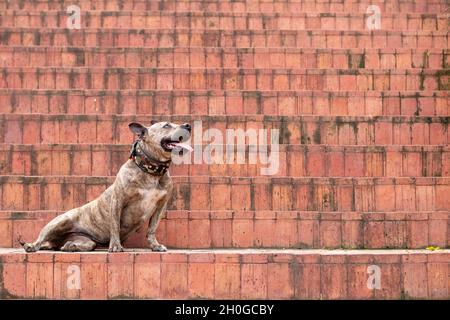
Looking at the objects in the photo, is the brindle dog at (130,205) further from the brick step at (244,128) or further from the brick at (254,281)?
the brick step at (244,128)

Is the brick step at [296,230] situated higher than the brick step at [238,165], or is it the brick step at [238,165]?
the brick step at [238,165]

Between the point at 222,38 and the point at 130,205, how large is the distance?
→ 5778 millimetres

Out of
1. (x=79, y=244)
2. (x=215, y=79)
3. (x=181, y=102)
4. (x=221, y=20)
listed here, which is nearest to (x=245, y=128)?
(x=181, y=102)

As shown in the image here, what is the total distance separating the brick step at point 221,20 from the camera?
15.1 meters

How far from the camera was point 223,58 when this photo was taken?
13656mm

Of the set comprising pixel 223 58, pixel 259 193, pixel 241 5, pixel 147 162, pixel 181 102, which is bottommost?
pixel 259 193

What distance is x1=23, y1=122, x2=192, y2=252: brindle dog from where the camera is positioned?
9.07 meters

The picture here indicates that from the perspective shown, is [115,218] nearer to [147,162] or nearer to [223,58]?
[147,162]

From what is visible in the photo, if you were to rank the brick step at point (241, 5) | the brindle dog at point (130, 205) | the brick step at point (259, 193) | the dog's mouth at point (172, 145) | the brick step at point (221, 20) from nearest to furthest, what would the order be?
the dog's mouth at point (172, 145), the brindle dog at point (130, 205), the brick step at point (259, 193), the brick step at point (221, 20), the brick step at point (241, 5)

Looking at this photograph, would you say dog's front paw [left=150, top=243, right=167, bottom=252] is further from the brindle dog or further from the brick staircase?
the brick staircase

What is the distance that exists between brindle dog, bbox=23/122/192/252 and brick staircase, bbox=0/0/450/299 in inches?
19.2

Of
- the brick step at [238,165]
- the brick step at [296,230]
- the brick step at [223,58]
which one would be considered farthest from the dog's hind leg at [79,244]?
the brick step at [223,58]

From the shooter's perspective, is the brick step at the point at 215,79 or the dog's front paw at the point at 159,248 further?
the brick step at the point at 215,79

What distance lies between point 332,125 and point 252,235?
2.42 m
